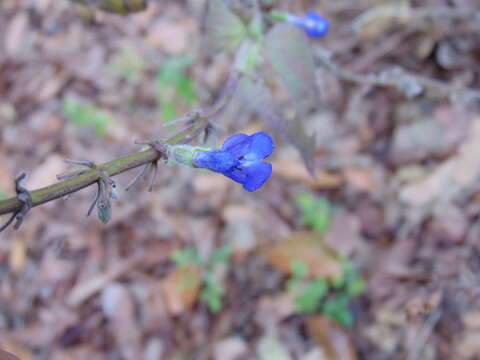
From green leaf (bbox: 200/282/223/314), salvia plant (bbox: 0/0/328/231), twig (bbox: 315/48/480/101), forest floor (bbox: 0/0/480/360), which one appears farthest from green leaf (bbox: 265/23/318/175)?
Answer: green leaf (bbox: 200/282/223/314)

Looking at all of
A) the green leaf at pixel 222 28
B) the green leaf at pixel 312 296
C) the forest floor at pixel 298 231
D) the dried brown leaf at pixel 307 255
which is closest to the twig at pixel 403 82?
the forest floor at pixel 298 231

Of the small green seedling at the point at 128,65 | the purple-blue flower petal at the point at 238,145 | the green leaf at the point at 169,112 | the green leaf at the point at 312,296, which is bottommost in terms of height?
the purple-blue flower petal at the point at 238,145

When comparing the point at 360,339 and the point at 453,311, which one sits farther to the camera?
the point at 360,339

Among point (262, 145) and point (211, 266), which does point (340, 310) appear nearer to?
point (211, 266)

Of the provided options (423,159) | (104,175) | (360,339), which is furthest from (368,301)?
(104,175)

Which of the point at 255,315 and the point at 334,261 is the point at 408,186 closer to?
the point at 334,261

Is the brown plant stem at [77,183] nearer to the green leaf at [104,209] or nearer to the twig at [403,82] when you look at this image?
the green leaf at [104,209]

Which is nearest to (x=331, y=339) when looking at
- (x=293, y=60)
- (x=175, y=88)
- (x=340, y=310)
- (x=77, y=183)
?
(x=340, y=310)
